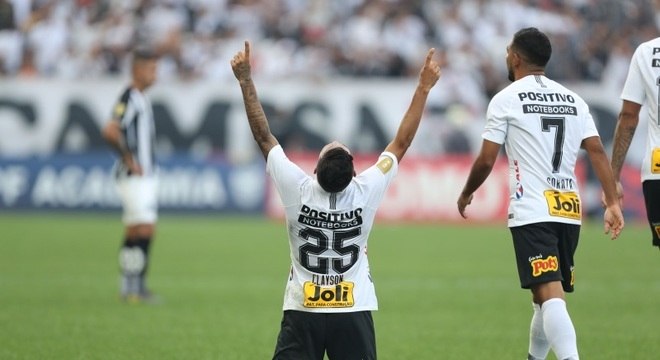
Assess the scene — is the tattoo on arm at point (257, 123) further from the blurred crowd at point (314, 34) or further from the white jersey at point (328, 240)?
the blurred crowd at point (314, 34)

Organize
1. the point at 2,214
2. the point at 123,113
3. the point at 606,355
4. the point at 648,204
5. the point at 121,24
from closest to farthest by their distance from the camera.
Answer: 1. the point at 648,204
2. the point at 606,355
3. the point at 123,113
4. the point at 2,214
5. the point at 121,24

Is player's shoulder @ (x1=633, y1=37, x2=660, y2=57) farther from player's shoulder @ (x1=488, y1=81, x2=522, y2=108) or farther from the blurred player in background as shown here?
the blurred player in background

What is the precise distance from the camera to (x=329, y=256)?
23.7 ft

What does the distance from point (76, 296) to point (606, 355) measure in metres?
6.77

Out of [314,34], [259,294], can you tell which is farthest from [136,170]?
[314,34]

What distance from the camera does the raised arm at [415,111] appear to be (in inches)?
295

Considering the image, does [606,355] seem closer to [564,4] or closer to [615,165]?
[615,165]

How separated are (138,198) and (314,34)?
15.0 meters

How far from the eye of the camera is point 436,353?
10.0 meters

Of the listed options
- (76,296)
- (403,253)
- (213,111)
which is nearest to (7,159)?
(213,111)

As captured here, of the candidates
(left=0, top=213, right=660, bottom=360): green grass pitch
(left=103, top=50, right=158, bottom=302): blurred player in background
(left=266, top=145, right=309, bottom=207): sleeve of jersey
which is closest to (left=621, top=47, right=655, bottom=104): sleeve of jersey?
(left=0, top=213, right=660, bottom=360): green grass pitch

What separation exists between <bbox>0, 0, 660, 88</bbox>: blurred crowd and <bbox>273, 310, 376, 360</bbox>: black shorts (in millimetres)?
19635

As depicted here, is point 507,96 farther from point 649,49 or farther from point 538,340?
point 538,340

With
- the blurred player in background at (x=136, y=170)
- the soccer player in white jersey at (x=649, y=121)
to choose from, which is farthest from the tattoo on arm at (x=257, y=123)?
the blurred player in background at (x=136, y=170)
